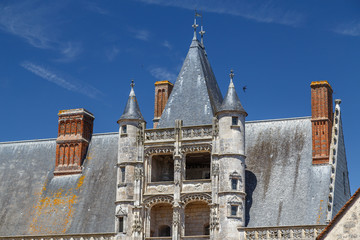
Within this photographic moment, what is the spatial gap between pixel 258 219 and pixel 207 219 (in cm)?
303

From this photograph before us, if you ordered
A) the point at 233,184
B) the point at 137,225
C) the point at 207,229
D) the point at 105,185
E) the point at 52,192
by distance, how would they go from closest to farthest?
1. the point at 233,184
2. the point at 137,225
3. the point at 207,229
4. the point at 105,185
5. the point at 52,192

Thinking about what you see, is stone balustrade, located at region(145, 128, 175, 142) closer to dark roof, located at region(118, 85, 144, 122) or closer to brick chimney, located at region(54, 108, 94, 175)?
dark roof, located at region(118, 85, 144, 122)

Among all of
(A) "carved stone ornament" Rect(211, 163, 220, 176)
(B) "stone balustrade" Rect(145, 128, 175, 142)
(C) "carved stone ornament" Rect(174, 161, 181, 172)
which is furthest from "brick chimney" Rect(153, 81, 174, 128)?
(A) "carved stone ornament" Rect(211, 163, 220, 176)

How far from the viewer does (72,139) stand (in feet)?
157

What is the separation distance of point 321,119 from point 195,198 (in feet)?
26.8

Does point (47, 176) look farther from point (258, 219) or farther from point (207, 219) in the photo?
point (258, 219)

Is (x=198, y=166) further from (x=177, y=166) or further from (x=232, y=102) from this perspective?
(x=232, y=102)

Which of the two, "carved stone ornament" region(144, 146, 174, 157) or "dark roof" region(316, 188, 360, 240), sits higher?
"carved stone ornament" region(144, 146, 174, 157)

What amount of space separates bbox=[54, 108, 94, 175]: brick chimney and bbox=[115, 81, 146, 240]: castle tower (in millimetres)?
5180

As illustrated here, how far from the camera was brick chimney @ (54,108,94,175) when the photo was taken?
155 feet

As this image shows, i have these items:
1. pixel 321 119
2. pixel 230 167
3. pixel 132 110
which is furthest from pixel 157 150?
pixel 321 119

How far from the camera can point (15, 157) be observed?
49.6 meters

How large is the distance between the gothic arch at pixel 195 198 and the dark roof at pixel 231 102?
4.64 m

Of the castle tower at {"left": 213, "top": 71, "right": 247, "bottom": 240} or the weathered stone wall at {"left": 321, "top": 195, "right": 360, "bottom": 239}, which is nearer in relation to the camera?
the weathered stone wall at {"left": 321, "top": 195, "right": 360, "bottom": 239}
